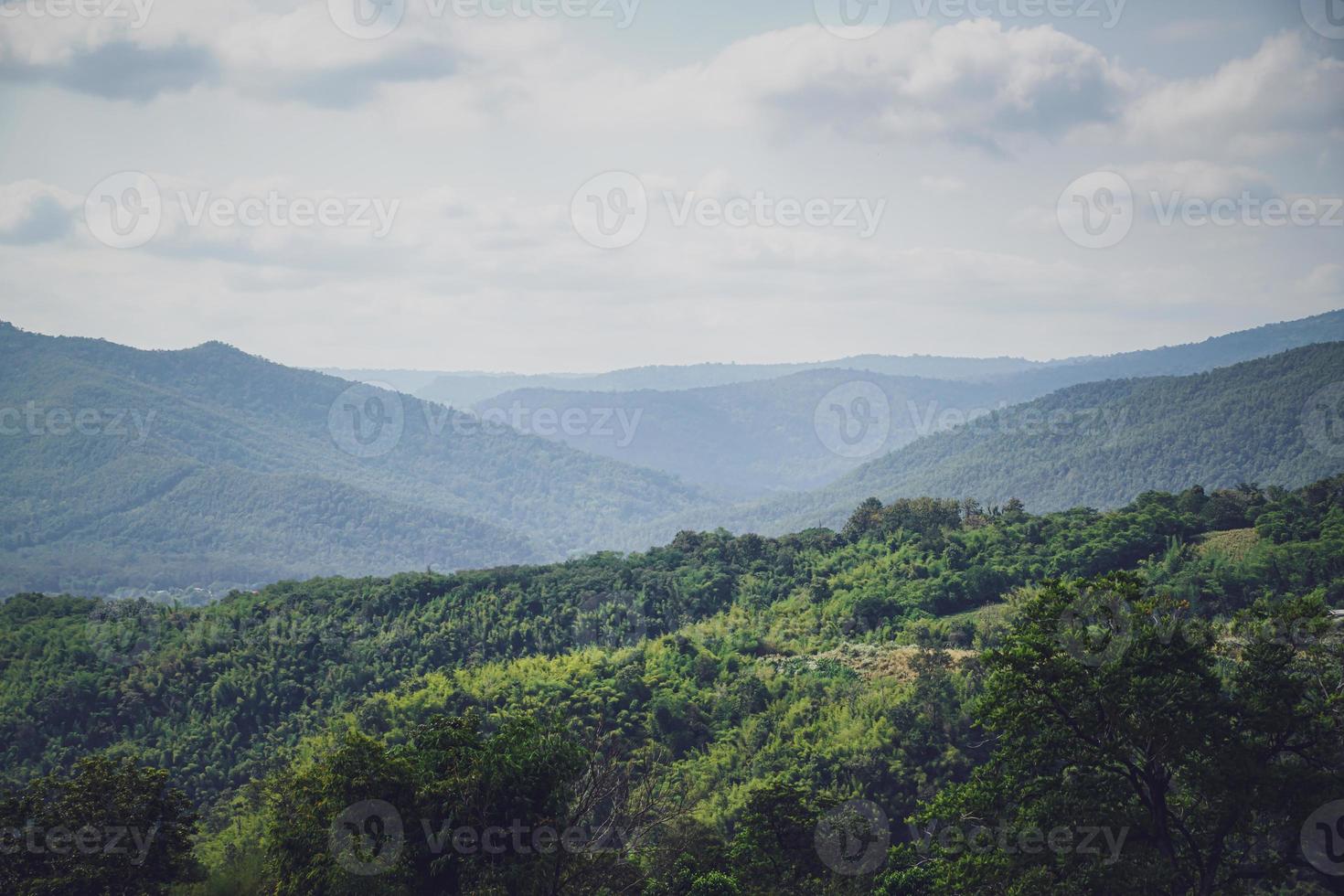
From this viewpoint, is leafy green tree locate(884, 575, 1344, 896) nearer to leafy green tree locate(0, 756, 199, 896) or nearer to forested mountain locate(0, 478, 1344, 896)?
forested mountain locate(0, 478, 1344, 896)

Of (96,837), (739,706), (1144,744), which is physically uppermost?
(1144,744)

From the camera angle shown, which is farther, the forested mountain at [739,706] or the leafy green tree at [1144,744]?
the forested mountain at [739,706]

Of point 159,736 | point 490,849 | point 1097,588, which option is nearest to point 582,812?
point 490,849

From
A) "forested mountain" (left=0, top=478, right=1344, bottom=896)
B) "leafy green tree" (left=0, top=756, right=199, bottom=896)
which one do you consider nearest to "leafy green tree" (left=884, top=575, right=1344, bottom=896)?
"forested mountain" (left=0, top=478, right=1344, bottom=896)

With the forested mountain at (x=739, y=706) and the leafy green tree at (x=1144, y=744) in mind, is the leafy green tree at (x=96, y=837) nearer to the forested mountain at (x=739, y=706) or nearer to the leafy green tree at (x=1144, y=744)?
the forested mountain at (x=739, y=706)

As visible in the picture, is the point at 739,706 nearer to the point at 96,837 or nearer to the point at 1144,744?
the point at 1144,744

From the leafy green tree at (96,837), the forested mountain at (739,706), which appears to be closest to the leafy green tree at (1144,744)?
the forested mountain at (739,706)

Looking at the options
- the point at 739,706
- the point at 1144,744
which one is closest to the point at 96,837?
the point at 1144,744

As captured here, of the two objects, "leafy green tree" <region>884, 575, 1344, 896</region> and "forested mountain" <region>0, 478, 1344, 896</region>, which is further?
"forested mountain" <region>0, 478, 1344, 896</region>
